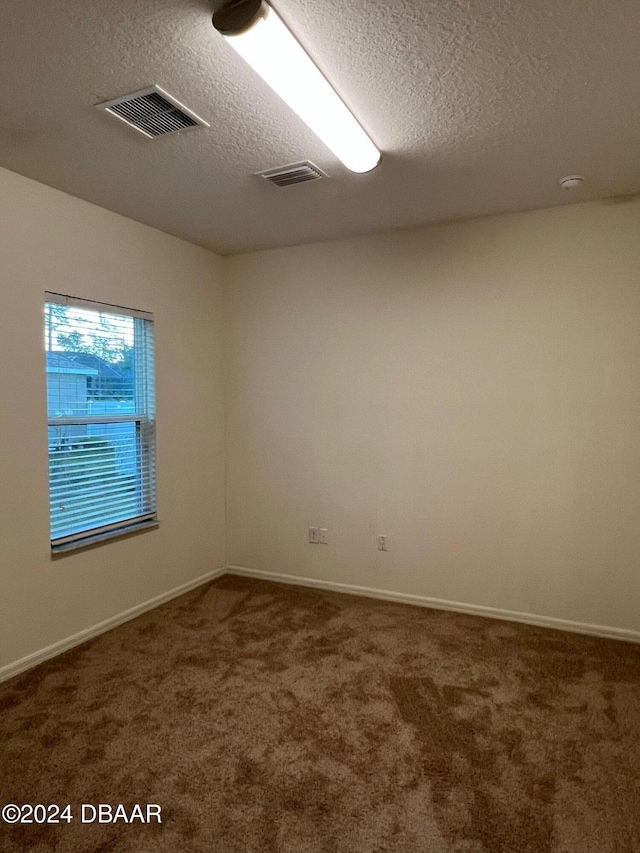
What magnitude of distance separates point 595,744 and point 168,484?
298 cm

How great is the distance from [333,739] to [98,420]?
229cm

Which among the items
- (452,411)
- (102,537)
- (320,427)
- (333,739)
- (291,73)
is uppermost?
(291,73)

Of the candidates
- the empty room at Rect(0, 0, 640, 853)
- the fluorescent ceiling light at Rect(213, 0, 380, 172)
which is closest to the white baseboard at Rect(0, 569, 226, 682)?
the empty room at Rect(0, 0, 640, 853)

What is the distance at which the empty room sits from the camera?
5.91 feet

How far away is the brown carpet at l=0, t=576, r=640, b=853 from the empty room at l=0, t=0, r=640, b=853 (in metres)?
0.02

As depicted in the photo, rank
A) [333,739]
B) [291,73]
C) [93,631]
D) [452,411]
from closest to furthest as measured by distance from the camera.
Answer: [291,73] < [333,739] < [93,631] < [452,411]

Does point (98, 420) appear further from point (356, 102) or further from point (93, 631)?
point (356, 102)

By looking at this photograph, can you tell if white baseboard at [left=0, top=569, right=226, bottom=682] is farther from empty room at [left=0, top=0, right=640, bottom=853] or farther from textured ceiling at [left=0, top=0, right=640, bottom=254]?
textured ceiling at [left=0, top=0, right=640, bottom=254]

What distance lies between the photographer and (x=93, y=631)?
3.23 metres

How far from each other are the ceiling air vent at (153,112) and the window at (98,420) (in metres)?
1.21

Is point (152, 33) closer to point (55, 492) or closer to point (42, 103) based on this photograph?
point (42, 103)

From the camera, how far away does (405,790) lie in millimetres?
1946

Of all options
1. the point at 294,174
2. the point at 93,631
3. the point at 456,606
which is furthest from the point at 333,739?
the point at 294,174

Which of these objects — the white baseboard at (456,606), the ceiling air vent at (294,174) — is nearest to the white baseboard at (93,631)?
the white baseboard at (456,606)
